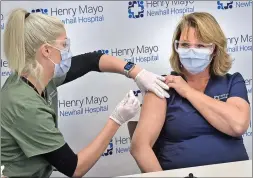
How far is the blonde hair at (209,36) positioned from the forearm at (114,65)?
214 millimetres

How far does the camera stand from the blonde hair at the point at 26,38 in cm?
163

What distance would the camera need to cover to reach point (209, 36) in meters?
1.91

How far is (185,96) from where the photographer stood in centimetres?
189

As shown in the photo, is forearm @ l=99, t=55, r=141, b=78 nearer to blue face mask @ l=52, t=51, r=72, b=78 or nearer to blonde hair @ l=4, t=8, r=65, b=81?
blue face mask @ l=52, t=51, r=72, b=78

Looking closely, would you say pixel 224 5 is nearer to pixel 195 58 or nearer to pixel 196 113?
pixel 195 58

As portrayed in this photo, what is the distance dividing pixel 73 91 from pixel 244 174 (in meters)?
1.51

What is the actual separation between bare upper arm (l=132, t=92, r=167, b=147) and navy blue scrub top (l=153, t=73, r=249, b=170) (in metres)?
0.04

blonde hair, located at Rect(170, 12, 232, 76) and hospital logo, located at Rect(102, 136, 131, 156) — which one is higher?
blonde hair, located at Rect(170, 12, 232, 76)

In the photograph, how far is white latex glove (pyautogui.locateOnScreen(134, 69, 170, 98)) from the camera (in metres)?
1.91

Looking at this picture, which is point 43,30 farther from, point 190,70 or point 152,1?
point 152,1

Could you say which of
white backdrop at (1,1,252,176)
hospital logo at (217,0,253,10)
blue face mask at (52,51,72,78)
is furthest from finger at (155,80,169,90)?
hospital logo at (217,0,253,10)

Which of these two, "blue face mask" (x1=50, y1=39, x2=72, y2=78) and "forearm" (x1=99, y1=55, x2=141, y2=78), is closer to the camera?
"blue face mask" (x1=50, y1=39, x2=72, y2=78)

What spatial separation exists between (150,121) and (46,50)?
1.91 feet

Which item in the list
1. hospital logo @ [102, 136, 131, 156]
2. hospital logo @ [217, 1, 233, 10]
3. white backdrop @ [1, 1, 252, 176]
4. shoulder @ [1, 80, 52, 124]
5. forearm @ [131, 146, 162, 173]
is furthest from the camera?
hospital logo @ [217, 1, 233, 10]
